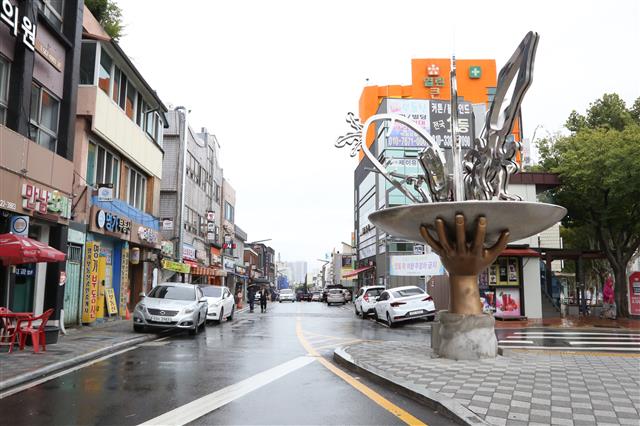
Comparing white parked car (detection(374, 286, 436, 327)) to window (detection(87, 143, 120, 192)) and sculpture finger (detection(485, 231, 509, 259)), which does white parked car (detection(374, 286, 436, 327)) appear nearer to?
sculpture finger (detection(485, 231, 509, 259))

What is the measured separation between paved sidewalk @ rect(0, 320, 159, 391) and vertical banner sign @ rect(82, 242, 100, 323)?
138 cm

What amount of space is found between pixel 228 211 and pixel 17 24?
1722 inches

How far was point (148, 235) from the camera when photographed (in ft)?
79.9

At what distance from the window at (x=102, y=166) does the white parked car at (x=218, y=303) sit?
5649 mm

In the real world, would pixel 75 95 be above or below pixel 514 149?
above

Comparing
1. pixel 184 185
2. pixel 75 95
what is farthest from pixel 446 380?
pixel 184 185

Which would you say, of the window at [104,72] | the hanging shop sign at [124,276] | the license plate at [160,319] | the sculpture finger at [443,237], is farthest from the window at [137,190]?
the sculpture finger at [443,237]

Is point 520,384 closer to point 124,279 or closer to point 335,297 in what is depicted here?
point 124,279

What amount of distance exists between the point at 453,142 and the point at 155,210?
62.4 ft

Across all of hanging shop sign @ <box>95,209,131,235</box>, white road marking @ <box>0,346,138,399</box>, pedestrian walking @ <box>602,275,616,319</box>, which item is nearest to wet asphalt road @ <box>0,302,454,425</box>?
white road marking @ <box>0,346,138,399</box>

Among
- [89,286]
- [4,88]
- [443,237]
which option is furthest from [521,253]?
[4,88]

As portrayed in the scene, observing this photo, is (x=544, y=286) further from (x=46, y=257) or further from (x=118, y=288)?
(x=46, y=257)

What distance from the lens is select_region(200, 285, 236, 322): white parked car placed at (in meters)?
21.2

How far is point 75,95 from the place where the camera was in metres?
15.9
